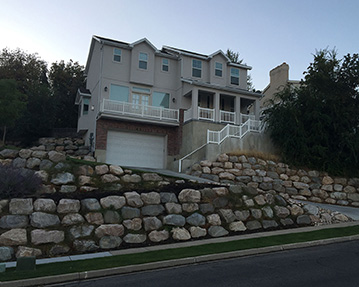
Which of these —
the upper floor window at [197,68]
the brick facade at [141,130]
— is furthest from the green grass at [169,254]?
the upper floor window at [197,68]

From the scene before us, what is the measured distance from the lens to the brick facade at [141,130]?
2112 centimetres

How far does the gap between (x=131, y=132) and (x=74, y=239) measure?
13.5 meters

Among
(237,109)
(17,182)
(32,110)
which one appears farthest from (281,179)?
(32,110)

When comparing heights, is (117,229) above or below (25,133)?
below

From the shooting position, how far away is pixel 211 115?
22.6 metres

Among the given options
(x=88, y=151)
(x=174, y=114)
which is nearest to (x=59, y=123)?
(x=88, y=151)

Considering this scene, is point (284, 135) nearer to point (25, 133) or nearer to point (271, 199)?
point (271, 199)

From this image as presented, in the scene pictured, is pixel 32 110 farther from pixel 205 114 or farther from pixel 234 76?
pixel 234 76

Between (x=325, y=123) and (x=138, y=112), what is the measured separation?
36.2 ft

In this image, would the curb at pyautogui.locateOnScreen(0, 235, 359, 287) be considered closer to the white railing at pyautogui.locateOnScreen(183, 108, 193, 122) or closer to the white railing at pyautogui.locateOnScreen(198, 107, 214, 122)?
the white railing at pyautogui.locateOnScreen(198, 107, 214, 122)

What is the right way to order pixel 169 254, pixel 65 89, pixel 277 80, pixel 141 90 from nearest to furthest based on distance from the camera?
pixel 169 254
pixel 141 90
pixel 277 80
pixel 65 89

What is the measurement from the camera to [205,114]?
22391mm

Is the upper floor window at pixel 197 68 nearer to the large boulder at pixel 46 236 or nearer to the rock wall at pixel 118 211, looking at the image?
the rock wall at pixel 118 211

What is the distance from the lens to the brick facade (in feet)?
69.3
